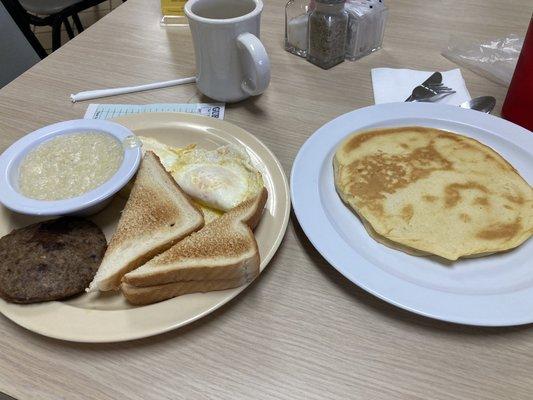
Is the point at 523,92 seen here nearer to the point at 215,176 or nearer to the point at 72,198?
the point at 215,176

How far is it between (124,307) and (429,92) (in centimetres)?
87

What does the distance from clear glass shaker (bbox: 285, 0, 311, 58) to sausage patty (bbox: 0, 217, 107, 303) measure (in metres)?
0.82

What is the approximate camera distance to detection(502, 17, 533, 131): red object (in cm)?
88

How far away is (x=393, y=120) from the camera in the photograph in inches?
→ 37.2

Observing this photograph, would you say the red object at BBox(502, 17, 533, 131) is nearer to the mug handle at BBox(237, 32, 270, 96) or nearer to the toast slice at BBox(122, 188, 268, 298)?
the mug handle at BBox(237, 32, 270, 96)

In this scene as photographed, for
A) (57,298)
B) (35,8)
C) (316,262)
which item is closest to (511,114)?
(316,262)

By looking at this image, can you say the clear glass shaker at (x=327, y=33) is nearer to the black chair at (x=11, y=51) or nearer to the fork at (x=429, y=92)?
the fork at (x=429, y=92)

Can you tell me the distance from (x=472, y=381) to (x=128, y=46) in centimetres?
127

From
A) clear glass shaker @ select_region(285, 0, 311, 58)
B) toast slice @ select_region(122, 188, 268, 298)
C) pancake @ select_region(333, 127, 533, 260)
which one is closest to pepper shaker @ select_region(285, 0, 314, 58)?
clear glass shaker @ select_region(285, 0, 311, 58)

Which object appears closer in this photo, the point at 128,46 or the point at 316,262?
the point at 316,262

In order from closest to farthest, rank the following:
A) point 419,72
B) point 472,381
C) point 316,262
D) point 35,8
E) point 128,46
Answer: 1. point 472,381
2. point 316,262
3. point 419,72
4. point 128,46
5. point 35,8

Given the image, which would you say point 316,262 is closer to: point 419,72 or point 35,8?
point 419,72

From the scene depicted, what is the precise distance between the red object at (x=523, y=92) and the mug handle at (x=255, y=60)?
1.79 feet

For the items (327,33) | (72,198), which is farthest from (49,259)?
(327,33)
